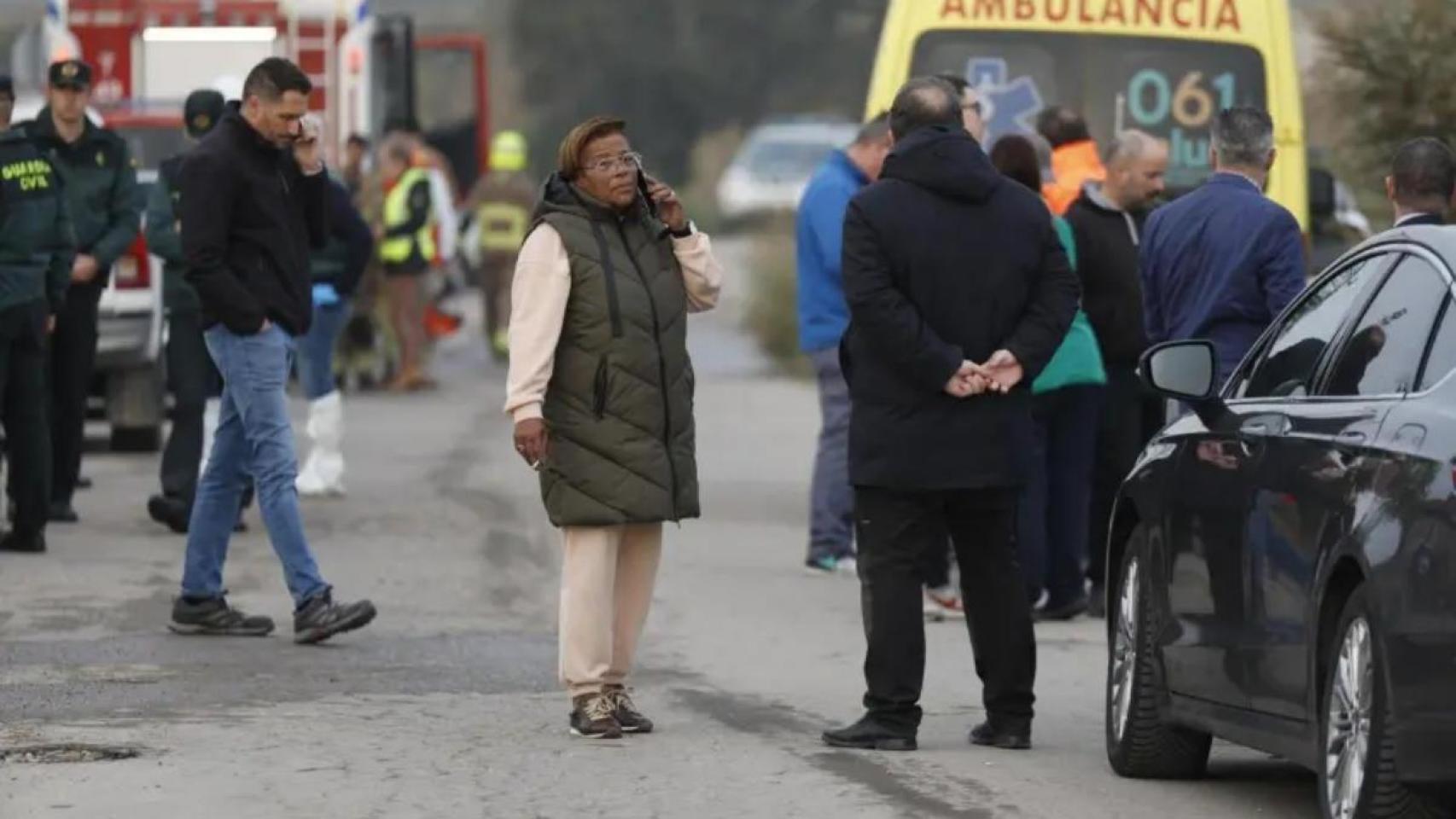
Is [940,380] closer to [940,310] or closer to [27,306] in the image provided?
[940,310]

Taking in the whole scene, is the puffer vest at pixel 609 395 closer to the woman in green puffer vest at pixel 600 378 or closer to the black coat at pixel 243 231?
the woman in green puffer vest at pixel 600 378

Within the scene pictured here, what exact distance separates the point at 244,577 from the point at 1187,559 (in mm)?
5949

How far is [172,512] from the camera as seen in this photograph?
15.6m

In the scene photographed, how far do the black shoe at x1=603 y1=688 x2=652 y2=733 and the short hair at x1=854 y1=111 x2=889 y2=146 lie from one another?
14.4ft

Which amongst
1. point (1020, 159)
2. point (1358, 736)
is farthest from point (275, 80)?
point (1358, 736)

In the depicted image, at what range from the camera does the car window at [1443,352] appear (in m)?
7.54

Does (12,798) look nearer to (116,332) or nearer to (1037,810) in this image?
(1037,810)

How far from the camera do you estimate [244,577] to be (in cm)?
1406

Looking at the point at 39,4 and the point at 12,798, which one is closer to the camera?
the point at 12,798

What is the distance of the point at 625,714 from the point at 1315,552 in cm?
259

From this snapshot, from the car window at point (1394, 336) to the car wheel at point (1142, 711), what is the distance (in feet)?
3.82

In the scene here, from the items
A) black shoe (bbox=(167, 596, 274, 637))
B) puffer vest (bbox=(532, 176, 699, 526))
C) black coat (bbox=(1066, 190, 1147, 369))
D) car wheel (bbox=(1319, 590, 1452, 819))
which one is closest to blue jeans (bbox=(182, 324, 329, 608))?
black shoe (bbox=(167, 596, 274, 637))

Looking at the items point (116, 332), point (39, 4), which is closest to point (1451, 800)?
point (116, 332)

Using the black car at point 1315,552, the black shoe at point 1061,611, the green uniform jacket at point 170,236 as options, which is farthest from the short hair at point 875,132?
the black car at point 1315,552
